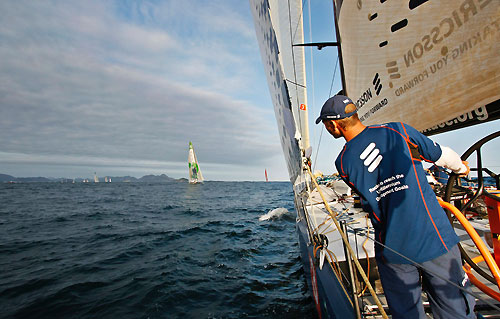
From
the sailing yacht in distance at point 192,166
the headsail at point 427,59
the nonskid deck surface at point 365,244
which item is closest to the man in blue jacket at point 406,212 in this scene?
the nonskid deck surface at point 365,244

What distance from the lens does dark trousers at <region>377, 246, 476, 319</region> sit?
1.08m

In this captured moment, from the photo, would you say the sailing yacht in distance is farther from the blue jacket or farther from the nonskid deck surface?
the blue jacket

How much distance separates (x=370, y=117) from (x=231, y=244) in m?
4.51

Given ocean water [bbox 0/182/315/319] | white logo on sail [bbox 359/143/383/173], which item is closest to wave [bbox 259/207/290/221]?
ocean water [bbox 0/182/315/319]

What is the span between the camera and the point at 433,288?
113 cm

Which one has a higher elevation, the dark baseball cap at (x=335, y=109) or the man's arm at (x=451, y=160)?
the dark baseball cap at (x=335, y=109)

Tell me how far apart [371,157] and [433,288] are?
67cm

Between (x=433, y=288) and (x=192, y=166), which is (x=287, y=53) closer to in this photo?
(x=433, y=288)

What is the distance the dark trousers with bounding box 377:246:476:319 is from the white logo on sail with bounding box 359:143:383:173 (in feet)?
1.61

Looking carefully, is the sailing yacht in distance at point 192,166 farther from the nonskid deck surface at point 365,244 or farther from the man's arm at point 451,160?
the man's arm at point 451,160

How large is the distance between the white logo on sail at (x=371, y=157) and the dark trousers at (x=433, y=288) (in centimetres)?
49

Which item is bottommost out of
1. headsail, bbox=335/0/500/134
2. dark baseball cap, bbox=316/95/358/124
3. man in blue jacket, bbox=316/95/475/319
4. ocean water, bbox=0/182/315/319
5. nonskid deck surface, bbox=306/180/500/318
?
ocean water, bbox=0/182/315/319

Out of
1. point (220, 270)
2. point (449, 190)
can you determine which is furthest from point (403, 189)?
point (220, 270)

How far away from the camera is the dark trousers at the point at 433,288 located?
1.08 meters
